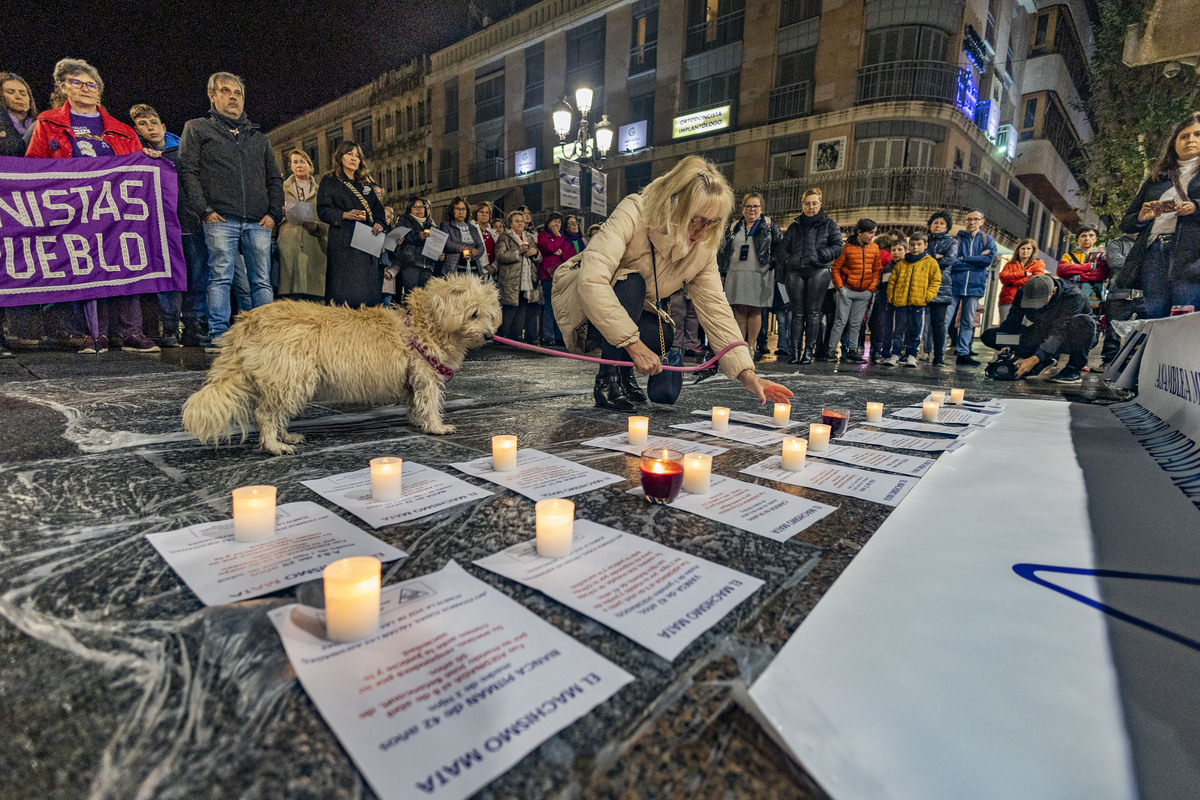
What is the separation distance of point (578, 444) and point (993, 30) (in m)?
26.2

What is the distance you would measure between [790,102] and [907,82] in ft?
11.4

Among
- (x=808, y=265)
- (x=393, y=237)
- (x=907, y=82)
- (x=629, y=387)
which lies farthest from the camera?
(x=907, y=82)

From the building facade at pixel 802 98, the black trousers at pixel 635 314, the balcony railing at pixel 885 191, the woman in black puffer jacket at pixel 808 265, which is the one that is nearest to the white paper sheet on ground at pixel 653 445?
the black trousers at pixel 635 314

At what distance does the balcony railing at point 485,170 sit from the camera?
26.2m

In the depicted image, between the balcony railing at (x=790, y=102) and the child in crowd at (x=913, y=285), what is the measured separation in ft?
41.9

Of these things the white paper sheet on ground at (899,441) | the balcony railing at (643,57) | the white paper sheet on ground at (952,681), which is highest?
the balcony railing at (643,57)

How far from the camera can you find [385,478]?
1.58m

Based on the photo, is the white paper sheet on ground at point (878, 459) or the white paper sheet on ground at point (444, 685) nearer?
the white paper sheet on ground at point (444, 685)

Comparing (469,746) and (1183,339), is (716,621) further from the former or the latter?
(1183,339)

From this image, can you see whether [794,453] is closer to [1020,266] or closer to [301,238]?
[301,238]

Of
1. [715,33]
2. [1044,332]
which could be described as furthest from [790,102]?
[1044,332]

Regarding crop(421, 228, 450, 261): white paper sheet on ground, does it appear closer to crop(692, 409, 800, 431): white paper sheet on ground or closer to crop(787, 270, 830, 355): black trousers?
crop(692, 409, 800, 431): white paper sheet on ground

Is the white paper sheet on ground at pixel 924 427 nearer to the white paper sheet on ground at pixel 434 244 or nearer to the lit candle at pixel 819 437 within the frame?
the lit candle at pixel 819 437

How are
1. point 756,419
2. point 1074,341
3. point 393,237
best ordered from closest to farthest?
point 756,419
point 1074,341
point 393,237
